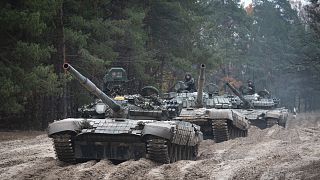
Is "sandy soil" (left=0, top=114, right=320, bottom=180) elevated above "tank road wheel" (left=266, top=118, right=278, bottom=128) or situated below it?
below

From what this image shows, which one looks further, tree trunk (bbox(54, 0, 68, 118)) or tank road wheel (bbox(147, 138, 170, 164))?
tree trunk (bbox(54, 0, 68, 118))

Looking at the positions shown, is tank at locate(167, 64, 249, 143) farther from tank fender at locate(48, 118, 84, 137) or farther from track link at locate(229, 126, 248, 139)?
tank fender at locate(48, 118, 84, 137)

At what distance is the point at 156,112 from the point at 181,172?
3.57 metres

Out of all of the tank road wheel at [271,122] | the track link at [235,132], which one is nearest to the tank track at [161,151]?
the track link at [235,132]

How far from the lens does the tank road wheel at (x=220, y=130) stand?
17266 mm

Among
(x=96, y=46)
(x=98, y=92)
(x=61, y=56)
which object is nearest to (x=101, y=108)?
(x=98, y=92)

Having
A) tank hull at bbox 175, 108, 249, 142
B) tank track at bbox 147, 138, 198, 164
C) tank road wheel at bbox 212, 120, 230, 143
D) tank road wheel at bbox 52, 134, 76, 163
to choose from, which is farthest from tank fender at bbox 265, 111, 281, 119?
tank road wheel at bbox 52, 134, 76, 163

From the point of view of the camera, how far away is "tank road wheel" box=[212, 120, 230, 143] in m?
17.3

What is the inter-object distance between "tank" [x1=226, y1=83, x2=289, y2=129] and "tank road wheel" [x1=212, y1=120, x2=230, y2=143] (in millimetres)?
5806

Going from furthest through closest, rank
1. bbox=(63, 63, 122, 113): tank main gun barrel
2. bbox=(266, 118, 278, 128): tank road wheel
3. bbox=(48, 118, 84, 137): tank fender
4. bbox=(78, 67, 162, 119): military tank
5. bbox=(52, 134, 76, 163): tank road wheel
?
bbox=(266, 118, 278, 128): tank road wheel < bbox=(78, 67, 162, 119): military tank < bbox=(63, 63, 122, 113): tank main gun barrel < bbox=(52, 134, 76, 163): tank road wheel < bbox=(48, 118, 84, 137): tank fender

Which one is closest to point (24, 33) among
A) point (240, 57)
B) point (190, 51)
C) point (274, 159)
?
point (274, 159)

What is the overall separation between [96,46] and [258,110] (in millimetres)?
7816

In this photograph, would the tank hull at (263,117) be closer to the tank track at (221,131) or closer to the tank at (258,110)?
the tank at (258,110)

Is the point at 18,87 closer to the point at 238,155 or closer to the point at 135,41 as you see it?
the point at 238,155
